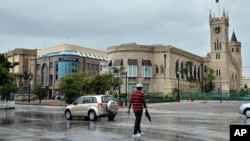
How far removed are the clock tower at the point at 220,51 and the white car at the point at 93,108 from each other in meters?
101

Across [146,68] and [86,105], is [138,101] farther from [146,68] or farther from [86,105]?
[146,68]

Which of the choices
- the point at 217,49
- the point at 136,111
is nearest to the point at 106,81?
the point at 136,111

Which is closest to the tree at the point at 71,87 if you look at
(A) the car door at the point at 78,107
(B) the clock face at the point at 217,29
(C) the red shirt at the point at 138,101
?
(A) the car door at the point at 78,107

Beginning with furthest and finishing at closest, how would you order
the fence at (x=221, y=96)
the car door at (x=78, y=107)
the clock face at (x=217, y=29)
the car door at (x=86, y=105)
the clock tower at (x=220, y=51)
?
1. the clock face at (x=217, y=29)
2. the clock tower at (x=220, y=51)
3. the fence at (x=221, y=96)
4. the car door at (x=78, y=107)
5. the car door at (x=86, y=105)

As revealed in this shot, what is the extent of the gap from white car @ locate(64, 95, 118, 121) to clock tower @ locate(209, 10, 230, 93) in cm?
10149

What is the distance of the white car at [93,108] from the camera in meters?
20.0

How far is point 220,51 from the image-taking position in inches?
4675

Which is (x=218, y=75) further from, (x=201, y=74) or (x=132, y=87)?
(x=132, y=87)

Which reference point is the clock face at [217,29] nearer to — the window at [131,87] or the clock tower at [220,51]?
the clock tower at [220,51]

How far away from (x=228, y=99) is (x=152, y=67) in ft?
113

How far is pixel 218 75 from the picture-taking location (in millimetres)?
120250

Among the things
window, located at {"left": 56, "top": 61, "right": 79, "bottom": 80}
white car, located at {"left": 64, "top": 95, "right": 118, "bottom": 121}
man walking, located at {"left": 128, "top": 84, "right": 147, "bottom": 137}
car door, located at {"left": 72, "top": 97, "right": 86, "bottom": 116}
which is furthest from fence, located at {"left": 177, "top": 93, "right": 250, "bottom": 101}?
man walking, located at {"left": 128, "top": 84, "right": 147, "bottom": 137}

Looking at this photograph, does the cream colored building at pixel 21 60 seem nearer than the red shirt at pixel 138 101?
Result: No

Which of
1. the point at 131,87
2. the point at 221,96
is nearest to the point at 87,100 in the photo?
the point at 221,96
